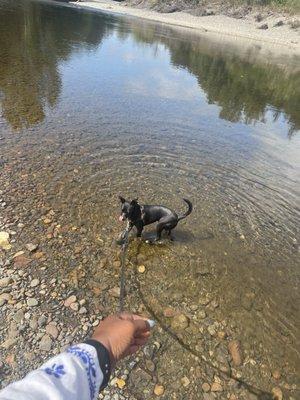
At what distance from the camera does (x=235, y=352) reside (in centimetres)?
604

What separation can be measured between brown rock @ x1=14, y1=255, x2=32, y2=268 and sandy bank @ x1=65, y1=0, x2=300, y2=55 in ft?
183

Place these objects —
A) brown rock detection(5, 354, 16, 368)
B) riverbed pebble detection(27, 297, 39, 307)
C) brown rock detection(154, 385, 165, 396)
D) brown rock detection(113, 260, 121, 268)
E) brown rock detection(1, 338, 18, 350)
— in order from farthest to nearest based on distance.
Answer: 1. brown rock detection(113, 260, 121, 268)
2. riverbed pebble detection(27, 297, 39, 307)
3. brown rock detection(1, 338, 18, 350)
4. brown rock detection(154, 385, 165, 396)
5. brown rock detection(5, 354, 16, 368)

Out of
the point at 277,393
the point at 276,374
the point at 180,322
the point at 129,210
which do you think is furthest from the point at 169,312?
the point at 129,210

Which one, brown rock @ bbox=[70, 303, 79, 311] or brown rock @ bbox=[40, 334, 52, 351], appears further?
brown rock @ bbox=[70, 303, 79, 311]

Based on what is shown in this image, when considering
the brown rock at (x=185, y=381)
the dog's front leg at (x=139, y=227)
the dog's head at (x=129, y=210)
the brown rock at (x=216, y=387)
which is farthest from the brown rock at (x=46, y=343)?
the dog's front leg at (x=139, y=227)

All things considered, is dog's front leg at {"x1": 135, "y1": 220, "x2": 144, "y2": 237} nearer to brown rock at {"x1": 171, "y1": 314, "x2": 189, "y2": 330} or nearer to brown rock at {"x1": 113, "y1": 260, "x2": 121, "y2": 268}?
brown rock at {"x1": 113, "y1": 260, "x2": 121, "y2": 268}

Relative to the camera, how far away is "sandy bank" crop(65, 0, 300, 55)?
6009cm

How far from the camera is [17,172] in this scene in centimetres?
988

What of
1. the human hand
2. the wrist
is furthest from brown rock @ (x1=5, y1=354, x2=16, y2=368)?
the wrist

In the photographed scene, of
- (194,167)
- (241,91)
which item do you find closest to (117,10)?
(241,91)

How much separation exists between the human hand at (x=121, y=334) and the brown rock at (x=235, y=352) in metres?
4.40

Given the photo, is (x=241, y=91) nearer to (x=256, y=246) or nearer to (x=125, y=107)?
(x=125, y=107)

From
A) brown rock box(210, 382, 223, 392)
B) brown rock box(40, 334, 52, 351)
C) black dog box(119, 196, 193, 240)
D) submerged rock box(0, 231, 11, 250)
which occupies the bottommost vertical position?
brown rock box(210, 382, 223, 392)

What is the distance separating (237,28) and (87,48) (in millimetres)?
49702
